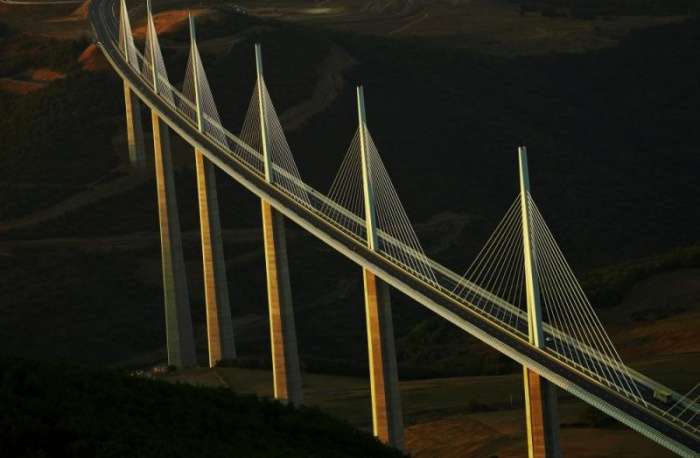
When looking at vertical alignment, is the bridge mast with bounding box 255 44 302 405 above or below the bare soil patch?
below

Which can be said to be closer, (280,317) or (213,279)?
(280,317)

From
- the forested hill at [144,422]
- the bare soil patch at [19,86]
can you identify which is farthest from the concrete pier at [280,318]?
the bare soil patch at [19,86]

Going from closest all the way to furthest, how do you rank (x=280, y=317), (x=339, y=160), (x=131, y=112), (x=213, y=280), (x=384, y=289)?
(x=384, y=289), (x=280, y=317), (x=213, y=280), (x=131, y=112), (x=339, y=160)

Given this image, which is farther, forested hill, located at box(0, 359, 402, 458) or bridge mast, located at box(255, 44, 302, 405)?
bridge mast, located at box(255, 44, 302, 405)

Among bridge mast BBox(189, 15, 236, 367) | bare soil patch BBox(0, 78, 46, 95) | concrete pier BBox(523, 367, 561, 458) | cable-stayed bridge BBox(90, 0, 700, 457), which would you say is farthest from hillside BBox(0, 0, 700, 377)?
concrete pier BBox(523, 367, 561, 458)

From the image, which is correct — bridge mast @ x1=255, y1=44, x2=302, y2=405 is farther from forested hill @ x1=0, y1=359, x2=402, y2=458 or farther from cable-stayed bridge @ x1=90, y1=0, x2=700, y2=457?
forested hill @ x1=0, y1=359, x2=402, y2=458

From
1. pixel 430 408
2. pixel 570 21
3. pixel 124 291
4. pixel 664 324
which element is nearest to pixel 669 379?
pixel 430 408

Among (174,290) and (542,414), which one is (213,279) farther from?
(542,414)

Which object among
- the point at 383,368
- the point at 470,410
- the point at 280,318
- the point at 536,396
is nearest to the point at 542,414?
the point at 536,396
